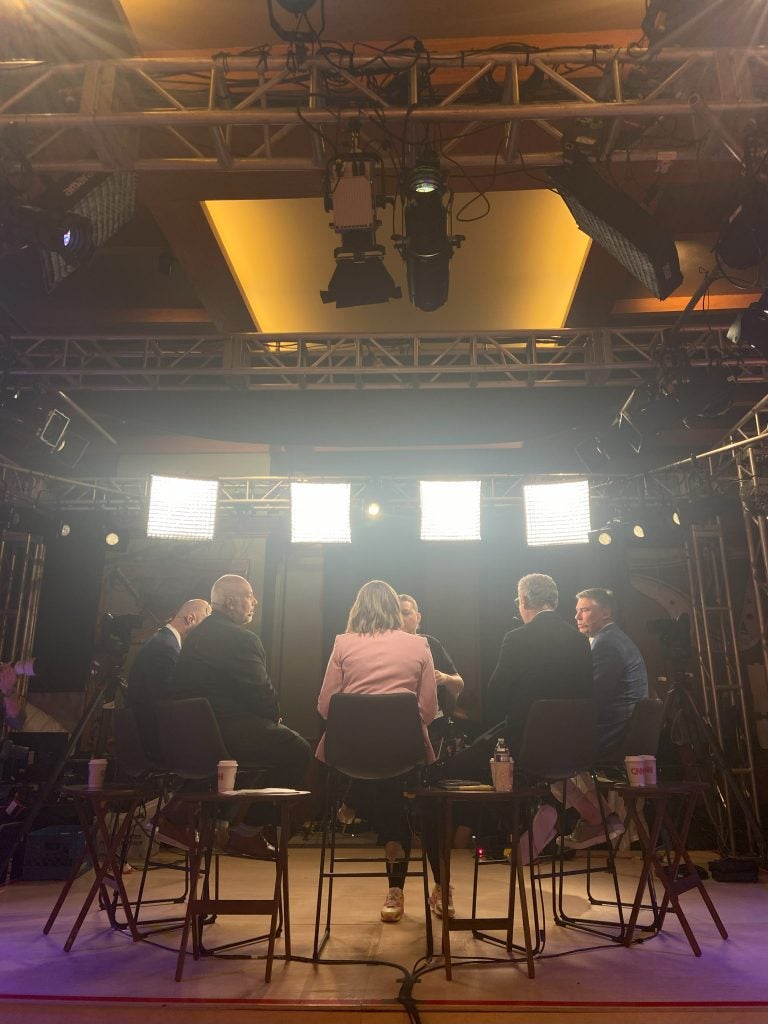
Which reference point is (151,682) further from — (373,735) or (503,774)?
(503,774)

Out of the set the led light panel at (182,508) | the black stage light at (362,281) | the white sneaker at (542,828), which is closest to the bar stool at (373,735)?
the white sneaker at (542,828)

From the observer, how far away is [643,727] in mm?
3375

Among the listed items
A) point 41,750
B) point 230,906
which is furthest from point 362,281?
→ point 41,750

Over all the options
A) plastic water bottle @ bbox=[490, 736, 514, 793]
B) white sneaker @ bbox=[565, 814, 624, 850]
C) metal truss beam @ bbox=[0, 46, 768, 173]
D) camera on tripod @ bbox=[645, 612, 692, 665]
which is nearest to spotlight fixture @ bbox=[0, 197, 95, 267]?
metal truss beam @ bbox=[0, 46, 768, 173]

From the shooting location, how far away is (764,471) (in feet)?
22.0

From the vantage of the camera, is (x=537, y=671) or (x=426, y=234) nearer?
(x=537, y=671)

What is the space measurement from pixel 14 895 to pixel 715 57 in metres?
6.08

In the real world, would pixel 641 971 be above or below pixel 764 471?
below

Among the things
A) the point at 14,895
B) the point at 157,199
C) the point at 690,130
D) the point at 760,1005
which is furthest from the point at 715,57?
the point at 14,895

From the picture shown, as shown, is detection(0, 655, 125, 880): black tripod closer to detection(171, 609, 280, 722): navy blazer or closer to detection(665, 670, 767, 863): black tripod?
detection(171, 609, 280, 722): navy blazer

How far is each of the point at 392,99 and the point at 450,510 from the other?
13.8ft

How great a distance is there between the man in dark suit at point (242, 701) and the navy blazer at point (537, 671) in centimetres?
97

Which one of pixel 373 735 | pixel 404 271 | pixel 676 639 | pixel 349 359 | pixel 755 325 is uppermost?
pixel 404 271

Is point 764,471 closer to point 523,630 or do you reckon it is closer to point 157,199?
point 523,630
